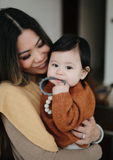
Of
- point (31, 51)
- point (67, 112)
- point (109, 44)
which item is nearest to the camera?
point (67, 112)

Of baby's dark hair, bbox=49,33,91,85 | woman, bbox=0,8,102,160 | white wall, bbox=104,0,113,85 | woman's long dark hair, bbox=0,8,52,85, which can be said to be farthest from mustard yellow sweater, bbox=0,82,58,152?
white wall, bbox=104,0,113,85

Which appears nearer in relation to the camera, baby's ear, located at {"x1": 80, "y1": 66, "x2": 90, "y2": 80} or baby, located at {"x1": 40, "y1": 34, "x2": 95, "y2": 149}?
baby, located at {"x1": 40, "y1": 34, "x2": 95, "y2": 149}

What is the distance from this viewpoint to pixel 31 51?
938 mm

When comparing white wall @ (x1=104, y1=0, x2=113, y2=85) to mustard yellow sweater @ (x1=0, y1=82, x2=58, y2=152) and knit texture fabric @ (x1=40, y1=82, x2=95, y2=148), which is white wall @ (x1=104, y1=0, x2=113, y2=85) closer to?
knit texture fabric @ (x1=40, y1=82, x2=95, y2=148)

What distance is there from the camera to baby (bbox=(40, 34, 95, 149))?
82 centimetres

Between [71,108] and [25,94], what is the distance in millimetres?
260

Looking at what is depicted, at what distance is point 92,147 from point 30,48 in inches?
26.1

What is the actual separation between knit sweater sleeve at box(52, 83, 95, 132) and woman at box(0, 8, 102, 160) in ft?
0.32

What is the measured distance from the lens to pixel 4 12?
919mm

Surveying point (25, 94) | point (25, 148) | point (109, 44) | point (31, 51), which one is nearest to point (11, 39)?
point (31, 51)

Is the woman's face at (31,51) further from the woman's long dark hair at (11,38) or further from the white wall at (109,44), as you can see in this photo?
the white wall at (109,44)

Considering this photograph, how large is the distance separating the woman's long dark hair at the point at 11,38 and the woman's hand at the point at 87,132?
0.42 metres

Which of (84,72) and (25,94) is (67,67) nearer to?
(84,72)

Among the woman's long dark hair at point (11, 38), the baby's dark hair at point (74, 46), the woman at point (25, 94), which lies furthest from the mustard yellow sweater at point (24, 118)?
the baby's dark hair at point (74, 46)
